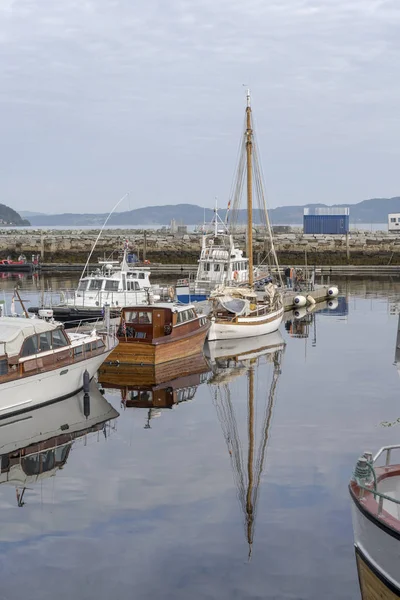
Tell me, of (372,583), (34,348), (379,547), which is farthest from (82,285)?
(379,547)

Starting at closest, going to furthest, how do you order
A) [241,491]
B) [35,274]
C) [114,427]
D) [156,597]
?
[156,597]
[241,491]
[114,427]
[35,274]

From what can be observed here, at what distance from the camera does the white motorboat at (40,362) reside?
22.4 metres

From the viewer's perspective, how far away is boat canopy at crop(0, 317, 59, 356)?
2272 centimetres

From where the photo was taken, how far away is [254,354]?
3506cm

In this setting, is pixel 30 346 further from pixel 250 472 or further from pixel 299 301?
pixel 299 301

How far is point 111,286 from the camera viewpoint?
1592 inches

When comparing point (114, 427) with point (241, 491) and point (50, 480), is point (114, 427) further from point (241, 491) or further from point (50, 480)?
point (241, 491)

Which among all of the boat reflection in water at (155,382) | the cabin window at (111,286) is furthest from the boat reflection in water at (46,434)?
the cabin window at (111,286)

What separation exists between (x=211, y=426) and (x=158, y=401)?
11.2 ft

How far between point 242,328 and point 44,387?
612 inches

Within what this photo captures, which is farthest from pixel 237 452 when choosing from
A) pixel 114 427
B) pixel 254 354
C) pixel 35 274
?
pixel 35 274

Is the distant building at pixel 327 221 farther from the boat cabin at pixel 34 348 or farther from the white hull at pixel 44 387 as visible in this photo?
the boat cabin at pixel 34 348

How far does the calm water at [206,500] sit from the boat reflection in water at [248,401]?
64 millimetres

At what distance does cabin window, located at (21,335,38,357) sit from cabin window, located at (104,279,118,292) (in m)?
16.8
